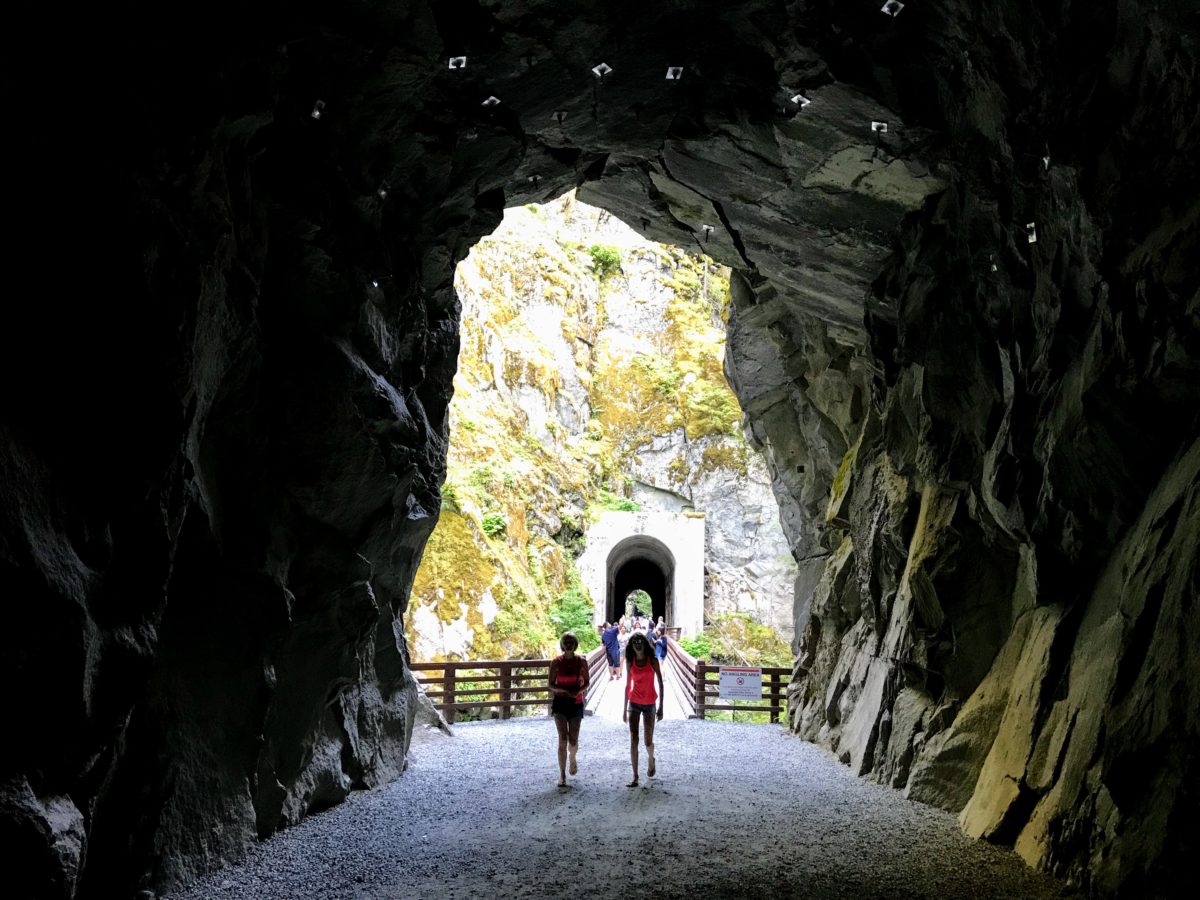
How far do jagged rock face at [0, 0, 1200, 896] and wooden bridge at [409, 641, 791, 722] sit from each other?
4.61 meters

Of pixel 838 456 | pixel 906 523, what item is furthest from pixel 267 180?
pixel 838 456

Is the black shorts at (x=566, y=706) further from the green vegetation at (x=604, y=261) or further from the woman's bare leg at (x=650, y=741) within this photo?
the green vegetation at (x=604, y=261)

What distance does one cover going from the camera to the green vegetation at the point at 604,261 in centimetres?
4341

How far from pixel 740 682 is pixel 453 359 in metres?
7.77

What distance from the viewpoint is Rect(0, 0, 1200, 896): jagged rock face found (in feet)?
13.6

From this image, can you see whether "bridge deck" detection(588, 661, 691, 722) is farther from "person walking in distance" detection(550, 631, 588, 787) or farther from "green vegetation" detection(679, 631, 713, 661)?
"green vegetation" detection(679, 631, 713, 661)

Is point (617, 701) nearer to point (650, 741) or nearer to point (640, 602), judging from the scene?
point (650, 741)

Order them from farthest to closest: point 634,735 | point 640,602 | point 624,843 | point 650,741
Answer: point 640,602 < point 650,741 < point 634,735 < point 624,843

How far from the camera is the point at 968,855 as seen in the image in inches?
240

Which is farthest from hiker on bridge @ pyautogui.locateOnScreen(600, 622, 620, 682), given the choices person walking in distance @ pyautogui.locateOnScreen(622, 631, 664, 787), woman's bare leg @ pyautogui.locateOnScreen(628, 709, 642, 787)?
person walking in distance @ pyautogui.locateOnScreen(622, 631, 664, 787)

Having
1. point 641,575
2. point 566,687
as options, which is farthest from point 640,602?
point 566,687

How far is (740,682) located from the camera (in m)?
14.7

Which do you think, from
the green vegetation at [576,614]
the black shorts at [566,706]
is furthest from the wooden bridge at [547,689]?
the green vegetation at [576,614]

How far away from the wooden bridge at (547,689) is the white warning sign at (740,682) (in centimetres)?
74
